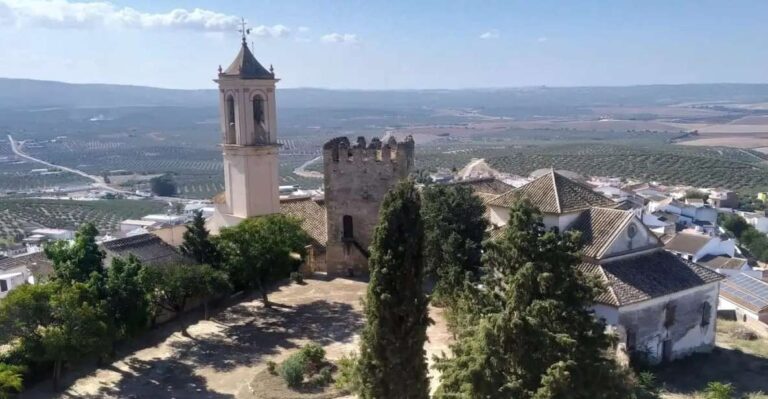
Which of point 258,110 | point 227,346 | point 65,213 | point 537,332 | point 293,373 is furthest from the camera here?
point 65,213

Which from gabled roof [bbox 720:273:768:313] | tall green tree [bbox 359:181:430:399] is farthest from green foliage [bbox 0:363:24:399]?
gabled roof [bbox 720:273:768:313]

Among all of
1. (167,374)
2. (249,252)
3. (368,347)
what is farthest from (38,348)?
(368,347)

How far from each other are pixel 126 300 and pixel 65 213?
74.7 meters

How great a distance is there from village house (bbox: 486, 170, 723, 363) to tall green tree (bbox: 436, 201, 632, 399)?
642 cm

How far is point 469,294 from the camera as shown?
55.6 feet

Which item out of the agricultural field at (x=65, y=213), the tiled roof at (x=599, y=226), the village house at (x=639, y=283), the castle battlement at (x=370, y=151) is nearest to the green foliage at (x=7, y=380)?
the village house at (x=639, y=283)

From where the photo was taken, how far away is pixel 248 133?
30.8 meters

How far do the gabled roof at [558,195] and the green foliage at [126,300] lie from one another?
43.5 ft

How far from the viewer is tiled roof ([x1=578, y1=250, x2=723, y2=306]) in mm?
20281

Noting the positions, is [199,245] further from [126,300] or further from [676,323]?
[676,323]

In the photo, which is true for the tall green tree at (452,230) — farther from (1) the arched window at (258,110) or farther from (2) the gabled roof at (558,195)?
(1) the arched window at (258,110)

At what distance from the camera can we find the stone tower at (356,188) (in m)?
29.1

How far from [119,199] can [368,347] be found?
10435 cm

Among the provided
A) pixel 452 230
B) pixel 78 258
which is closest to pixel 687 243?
pixel 452 230
